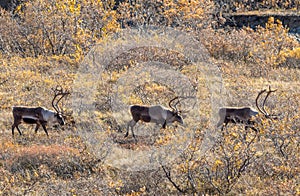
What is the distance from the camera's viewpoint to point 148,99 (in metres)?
15.0

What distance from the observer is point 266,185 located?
9250 mm

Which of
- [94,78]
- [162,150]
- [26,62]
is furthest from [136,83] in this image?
[162,150]

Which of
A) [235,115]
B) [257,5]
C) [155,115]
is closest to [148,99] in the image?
[155,115]

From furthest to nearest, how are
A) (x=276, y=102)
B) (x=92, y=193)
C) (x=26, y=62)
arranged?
(x=26, y=62) → (x=276, y=102) → (x=92, y=193)

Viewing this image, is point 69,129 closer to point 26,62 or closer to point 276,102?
point 276,102

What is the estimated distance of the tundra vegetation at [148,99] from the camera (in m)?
9.27

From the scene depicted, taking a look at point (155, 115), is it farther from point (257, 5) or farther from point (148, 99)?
point (257, 5)

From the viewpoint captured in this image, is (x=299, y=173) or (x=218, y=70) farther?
(x=218, y=70)

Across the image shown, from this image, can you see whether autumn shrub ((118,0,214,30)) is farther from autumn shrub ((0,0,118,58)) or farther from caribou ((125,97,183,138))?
caribou ((125,97,183,138))

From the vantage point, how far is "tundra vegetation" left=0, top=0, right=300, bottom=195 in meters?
9.27

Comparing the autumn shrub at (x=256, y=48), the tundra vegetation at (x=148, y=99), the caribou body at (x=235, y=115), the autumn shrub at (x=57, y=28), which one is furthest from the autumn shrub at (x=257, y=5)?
the caribou body at (x=235, y=115)

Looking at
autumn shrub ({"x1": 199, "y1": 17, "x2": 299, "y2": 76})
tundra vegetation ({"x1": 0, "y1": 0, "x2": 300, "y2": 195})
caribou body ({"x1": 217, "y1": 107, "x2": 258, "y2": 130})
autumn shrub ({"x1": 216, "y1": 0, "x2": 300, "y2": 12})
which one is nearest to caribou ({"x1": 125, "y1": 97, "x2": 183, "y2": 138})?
tundra vegetation ({"x1": 0, "y1": 0, "x2": 300, "y2": 195})

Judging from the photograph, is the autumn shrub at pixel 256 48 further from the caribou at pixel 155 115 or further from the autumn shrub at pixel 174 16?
the caribou at pixel 155 115

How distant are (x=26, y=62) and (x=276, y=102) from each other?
978 centimetres
